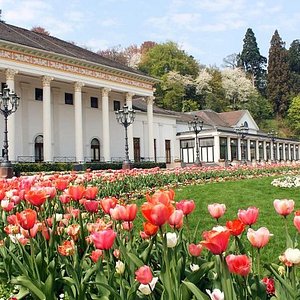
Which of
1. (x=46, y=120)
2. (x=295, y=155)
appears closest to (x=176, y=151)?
(x=46, y=120)

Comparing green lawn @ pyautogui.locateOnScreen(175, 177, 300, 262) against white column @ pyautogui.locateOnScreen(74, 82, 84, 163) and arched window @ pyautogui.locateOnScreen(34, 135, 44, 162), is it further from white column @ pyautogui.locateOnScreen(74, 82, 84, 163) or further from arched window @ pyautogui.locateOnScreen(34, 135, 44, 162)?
arched window @ pyautogui.locateOnScreen(34, 135, 44, 162)

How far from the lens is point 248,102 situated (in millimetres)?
85750

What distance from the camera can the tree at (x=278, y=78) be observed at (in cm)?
8881

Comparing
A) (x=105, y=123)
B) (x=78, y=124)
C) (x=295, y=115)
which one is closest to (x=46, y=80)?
(x=78, y=124)

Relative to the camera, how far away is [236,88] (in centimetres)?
8350

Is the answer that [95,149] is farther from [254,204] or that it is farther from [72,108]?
[254,204]

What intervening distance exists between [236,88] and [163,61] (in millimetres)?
17351

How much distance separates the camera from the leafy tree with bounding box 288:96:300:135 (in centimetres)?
8294

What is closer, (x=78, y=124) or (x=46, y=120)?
(x=46, y=120)

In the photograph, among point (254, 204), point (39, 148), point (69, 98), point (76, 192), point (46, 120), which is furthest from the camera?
point (69, 98)

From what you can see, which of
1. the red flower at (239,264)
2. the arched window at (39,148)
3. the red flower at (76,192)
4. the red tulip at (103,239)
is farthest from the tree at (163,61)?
the red flower at (239,264)

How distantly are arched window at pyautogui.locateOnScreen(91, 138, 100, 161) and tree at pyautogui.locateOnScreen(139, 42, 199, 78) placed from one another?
34.9 metres

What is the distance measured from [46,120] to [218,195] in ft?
76.0

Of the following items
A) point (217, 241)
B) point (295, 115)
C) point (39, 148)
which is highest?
point (295, 115)
